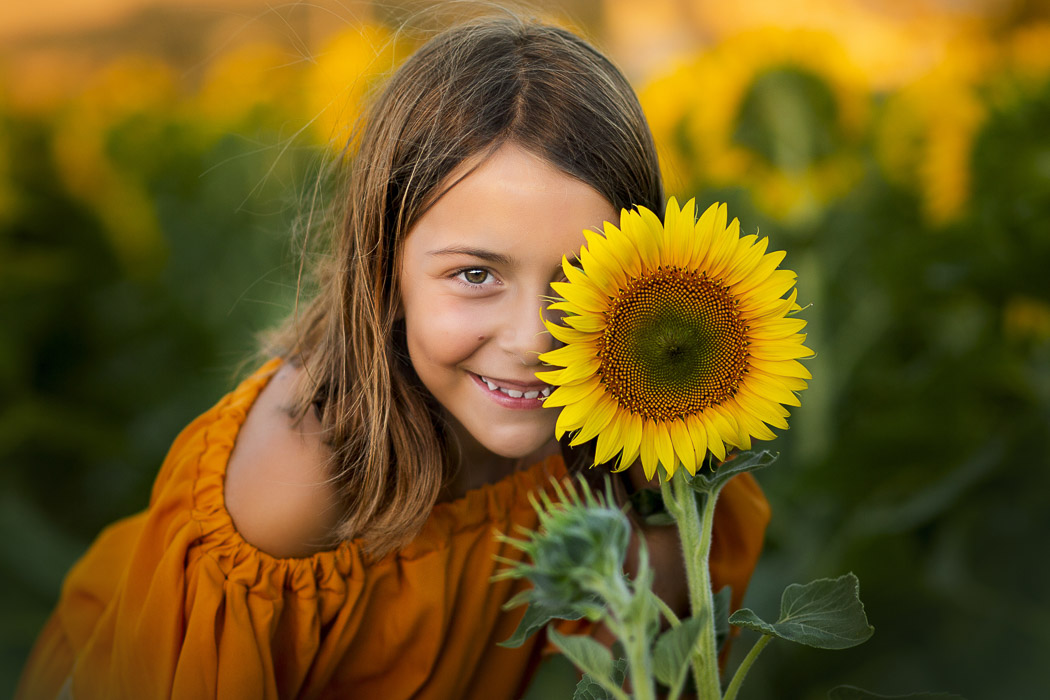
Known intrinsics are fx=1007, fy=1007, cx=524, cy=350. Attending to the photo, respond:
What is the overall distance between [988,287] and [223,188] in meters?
1.39

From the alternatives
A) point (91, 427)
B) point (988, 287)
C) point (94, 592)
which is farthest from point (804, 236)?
point (91, 427)

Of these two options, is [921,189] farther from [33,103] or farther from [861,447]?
[33,103]

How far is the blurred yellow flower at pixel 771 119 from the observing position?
1.63 m

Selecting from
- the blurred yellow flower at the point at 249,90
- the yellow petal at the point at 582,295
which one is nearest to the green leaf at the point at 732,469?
the yellow petal at the point at 582,295

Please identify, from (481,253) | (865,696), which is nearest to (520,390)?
(481,253)

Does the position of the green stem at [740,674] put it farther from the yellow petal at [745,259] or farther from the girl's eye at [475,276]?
the girl's eye at [475,276]

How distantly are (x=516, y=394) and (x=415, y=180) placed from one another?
7.1 inches

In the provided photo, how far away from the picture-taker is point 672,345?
1.89 ft

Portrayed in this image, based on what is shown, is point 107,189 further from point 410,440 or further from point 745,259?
point 745,259

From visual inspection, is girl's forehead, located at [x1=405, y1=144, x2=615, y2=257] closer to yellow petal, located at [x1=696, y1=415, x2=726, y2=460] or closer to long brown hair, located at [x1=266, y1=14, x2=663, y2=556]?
long brown hair, located at [x1=266, y1=14, x2=663, y2=556]

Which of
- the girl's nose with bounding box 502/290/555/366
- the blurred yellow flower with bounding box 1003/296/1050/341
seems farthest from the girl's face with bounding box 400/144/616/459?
the blurred yellow flower with bounding box 1003/296/1050/341

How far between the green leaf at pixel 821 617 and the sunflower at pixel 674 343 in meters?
0.10

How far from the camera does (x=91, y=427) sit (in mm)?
1736

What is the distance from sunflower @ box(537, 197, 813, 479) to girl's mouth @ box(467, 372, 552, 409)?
0.17 metres
